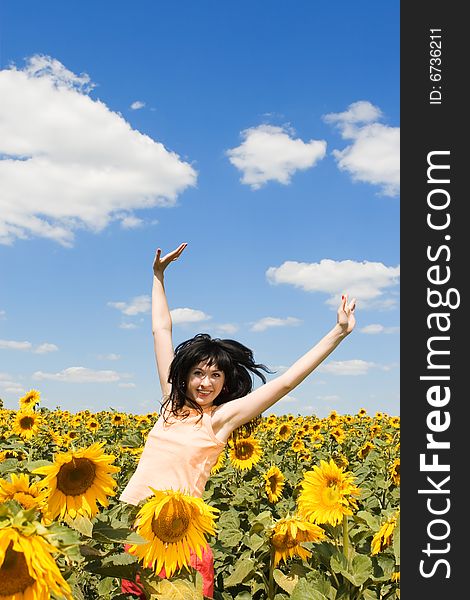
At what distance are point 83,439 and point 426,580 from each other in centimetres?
906

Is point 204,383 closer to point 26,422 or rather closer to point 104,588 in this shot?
point 104,588

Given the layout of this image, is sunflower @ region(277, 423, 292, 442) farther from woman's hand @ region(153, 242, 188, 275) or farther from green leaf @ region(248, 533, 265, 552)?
green leaf @ region(248, 533, 265, 552)

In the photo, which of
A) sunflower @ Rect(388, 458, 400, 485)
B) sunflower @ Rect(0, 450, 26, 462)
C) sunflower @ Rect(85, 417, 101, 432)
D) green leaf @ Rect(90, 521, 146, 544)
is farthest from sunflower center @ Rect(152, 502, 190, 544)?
sunflower @ Rect(85, 417, 101, 432)

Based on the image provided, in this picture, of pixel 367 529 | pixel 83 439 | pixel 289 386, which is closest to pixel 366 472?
pixel 367 529

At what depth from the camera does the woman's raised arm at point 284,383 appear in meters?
4.13

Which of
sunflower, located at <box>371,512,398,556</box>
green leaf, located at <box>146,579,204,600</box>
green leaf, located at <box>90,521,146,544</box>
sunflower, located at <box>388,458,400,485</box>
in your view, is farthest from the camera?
sunflower, located at <box>388,458,400,485</box>

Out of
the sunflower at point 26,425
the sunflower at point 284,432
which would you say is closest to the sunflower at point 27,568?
→ the sunflower at point 26,425

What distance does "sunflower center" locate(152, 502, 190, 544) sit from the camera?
2.82 metres

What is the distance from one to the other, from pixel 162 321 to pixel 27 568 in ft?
11.0

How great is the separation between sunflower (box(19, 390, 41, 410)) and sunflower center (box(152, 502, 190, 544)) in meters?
8.34

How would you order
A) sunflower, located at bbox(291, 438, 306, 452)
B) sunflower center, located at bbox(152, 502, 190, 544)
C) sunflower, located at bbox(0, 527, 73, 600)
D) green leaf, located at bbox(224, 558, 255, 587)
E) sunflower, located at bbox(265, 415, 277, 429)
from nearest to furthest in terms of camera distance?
sunflower, located at bbox(0, 527, 73, 600), sunflower center, located at bbox(152, 502, 190, 544), green leaf, located at bbox(224, 558, 255, 587), sunflower, located at bbox(291, 438, 306, 452), sunflower, located at bbox(265, 415, 277, 429)

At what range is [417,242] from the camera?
3.93 m

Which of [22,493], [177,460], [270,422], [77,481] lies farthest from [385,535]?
[270,422]

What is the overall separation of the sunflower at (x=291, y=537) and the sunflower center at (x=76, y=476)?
1.48m
